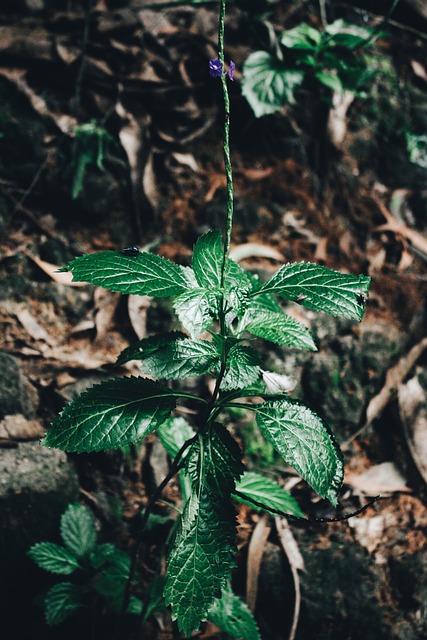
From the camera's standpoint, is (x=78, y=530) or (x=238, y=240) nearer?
(x=78, y=530)

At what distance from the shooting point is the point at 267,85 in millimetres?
2422

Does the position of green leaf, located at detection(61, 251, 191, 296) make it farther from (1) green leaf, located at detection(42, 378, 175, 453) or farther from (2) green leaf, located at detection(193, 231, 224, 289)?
(1) green leaf, located at detection(42, 378, 175, 453)

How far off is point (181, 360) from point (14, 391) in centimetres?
100

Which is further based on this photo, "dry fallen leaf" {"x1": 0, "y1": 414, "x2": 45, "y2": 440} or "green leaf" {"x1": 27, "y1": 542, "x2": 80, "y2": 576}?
"dry fallen leaf" {"x1": 0, "y1": 414, "x2": 45, "y2": 440}

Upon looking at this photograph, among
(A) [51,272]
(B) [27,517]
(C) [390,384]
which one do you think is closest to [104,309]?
(A) [51,272]

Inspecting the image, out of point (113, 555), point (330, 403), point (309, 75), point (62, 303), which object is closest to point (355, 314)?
point (113, 555)

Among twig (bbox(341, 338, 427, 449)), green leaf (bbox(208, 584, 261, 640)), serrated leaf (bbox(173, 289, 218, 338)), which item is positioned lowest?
green leaf (bbox(208, 584, 261, 640))

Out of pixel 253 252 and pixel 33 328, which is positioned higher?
pixel 253 252

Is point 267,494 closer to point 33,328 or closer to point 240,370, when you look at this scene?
point 240,370

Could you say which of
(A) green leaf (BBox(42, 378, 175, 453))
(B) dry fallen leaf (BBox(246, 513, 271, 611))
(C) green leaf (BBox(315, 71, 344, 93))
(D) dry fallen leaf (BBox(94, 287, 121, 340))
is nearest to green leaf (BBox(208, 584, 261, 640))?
(B) dry fallen leaf (BBox(246, 513, 271, 611))

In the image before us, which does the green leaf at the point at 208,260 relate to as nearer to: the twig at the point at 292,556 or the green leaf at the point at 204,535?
the green leaf at the point at 204,535

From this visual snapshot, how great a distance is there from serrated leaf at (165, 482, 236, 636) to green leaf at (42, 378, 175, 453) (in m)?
0.21

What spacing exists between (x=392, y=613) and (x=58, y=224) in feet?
7.23

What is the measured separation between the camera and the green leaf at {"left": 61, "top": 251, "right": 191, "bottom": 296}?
97cm
